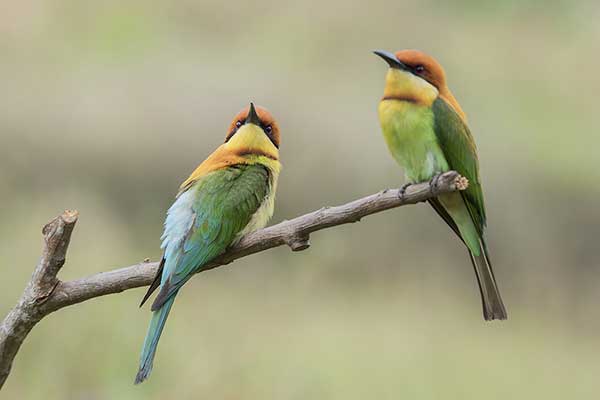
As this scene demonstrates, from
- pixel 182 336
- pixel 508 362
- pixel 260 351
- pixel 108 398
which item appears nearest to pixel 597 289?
pixel 508 362

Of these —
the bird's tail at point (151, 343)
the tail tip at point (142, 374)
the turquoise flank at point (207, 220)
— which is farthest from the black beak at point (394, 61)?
the tail tip at point (142, 374)

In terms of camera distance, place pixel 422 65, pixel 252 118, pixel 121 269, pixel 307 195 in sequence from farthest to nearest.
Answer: pixel 307 195
pixel 252 118
pixel 422 65
pixel 121 269

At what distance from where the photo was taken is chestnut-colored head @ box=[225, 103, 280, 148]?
86.0 inches

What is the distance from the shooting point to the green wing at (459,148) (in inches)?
83.4

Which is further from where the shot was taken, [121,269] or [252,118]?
[252,118]

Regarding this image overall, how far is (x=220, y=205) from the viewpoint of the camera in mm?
2152

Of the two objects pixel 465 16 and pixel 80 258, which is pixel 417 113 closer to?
pixel 80 258

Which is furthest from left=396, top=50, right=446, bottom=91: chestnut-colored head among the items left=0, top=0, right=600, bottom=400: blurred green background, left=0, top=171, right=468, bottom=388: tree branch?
left=0, top=0, right=600, bottom=400: blurred green background

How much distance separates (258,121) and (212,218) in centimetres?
25

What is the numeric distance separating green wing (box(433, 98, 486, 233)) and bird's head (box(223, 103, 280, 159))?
0.39m

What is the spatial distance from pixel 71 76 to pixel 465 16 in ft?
8.17

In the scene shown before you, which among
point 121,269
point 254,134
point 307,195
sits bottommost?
point 307,195

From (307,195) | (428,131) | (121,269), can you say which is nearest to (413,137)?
(428,131)

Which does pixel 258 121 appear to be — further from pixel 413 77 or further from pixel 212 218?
pixel 413 77
